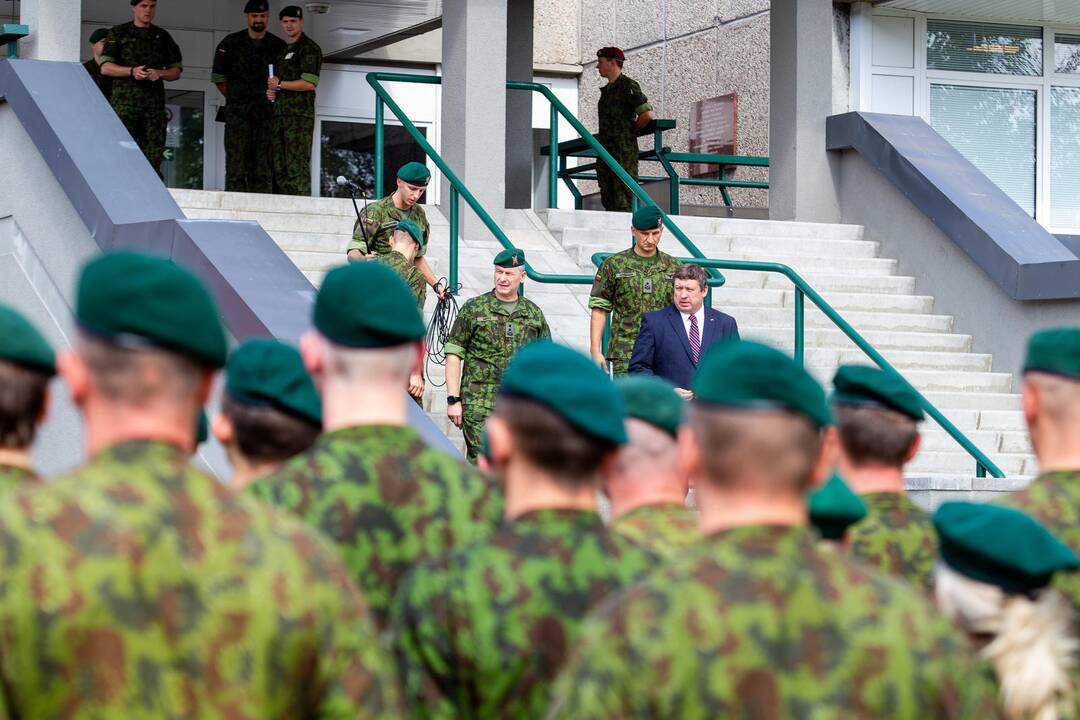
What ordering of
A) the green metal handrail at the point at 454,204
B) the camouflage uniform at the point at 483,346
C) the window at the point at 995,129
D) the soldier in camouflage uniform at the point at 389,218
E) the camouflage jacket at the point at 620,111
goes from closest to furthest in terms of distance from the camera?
the camouflage uniform at the point at 483,346
the soldier in camouflage uniform at the point at 389,218
the green metal handrail at the point at 454,204
the window at the point at 995,129
the camouflage jacket at the point at 620,111

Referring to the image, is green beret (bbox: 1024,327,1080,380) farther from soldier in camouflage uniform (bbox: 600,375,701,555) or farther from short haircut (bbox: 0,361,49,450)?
short haircut (bbox: 0,361,49,450)

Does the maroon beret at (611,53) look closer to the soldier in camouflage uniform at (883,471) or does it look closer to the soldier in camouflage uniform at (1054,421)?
the soldier in camouflage uniform at (883,471)

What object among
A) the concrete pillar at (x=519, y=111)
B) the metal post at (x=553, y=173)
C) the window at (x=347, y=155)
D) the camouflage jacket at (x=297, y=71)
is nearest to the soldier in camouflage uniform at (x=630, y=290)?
the metal post at (x=553, y=173)

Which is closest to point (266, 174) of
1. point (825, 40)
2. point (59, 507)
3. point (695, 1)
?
point (825, 40)

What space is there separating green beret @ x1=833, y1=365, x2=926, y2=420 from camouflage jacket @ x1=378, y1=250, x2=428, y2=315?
520 cm

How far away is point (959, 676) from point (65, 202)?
292 inches

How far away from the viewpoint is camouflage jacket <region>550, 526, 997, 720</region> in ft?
8.04

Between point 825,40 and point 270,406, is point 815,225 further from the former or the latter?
point 270,406

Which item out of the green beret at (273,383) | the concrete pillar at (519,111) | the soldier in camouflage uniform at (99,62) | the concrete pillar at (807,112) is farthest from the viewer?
the concrete pillar at (519,111)

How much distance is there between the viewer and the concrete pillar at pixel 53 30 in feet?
35.4

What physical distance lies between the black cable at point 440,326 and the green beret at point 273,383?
6.17 m

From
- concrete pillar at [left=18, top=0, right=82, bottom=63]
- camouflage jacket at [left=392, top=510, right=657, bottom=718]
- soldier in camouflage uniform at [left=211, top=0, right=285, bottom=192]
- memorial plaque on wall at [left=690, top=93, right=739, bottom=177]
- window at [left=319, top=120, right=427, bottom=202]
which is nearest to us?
camouflage jacket at [left=392, top=510, right=657, bottom=718]

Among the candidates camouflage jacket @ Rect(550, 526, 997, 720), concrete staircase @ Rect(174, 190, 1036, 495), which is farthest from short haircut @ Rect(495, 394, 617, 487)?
concrete staircase @ Rect(174, 190, 1036, 495)

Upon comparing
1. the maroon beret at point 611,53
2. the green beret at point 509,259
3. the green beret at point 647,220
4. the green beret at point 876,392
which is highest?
the maroon beret at point 611,53
